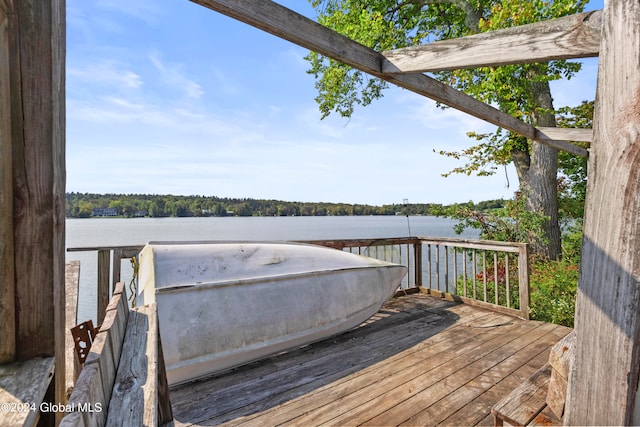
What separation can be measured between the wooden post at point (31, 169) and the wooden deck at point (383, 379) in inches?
65.7

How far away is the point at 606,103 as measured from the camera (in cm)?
100

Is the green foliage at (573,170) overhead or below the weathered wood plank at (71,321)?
overhead

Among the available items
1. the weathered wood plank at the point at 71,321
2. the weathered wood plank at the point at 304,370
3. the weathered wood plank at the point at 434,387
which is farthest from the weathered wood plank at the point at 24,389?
the weathered wood plank at the point at 434,387

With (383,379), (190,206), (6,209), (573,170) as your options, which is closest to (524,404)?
(383,379)

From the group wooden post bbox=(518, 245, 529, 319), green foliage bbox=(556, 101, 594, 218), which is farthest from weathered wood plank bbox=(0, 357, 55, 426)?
green foliage bbox=(556, 101, 594, 218)

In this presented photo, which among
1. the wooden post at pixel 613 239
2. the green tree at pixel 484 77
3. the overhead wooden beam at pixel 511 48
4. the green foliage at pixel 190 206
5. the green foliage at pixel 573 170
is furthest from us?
the green foliage at pixel 190 206

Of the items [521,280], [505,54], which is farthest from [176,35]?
[521,280]

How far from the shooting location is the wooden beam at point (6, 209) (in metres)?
0.67

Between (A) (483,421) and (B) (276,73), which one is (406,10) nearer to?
(B) (276,73)

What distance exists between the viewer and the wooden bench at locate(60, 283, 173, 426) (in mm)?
624

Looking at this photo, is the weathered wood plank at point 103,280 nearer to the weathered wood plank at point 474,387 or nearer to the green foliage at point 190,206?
the weathered wood plank at point 474,387

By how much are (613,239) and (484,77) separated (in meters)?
7.28

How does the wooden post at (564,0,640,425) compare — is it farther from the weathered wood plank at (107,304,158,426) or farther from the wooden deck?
the weathered wood plank at (107,304,158,426)

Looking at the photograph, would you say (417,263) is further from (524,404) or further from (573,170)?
(573,170)
